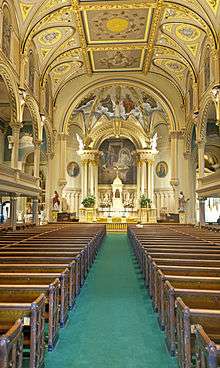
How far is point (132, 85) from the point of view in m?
23.2

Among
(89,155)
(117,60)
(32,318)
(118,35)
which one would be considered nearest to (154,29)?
(118,35)

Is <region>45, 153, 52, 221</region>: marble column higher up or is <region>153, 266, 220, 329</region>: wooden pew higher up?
<region>45, 153, 52, 221</region>: marble column

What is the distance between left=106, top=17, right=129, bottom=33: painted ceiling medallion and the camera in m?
15.3

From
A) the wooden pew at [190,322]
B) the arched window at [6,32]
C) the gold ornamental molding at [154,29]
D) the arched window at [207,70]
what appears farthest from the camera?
the arched window at [207,70]

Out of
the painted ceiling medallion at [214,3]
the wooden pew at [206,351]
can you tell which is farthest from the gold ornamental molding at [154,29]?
the wooden pew at [206,351]

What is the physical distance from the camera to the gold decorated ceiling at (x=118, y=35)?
13648 millimetres

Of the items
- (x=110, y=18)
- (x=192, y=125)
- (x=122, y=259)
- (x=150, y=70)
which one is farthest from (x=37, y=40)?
(x=122, y=259)

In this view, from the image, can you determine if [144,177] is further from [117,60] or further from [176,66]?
[117,60]

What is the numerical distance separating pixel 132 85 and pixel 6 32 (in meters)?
A: 11.8

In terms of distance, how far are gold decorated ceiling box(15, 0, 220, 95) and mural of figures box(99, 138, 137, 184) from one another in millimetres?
12331

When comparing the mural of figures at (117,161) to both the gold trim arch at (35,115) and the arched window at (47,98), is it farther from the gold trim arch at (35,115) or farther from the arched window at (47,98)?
the gold trim arch at (35,115)

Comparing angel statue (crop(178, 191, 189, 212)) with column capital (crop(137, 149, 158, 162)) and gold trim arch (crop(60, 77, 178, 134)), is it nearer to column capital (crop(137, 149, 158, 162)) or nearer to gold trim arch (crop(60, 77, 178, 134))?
gold trim arch (crop(60, 77, 178, 134))

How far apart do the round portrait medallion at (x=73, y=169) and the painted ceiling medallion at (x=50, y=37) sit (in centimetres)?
1502

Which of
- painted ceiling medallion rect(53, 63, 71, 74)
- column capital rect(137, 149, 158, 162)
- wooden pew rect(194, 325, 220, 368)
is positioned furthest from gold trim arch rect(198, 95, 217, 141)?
wooden pew rect(194, 325, 220, 368)
